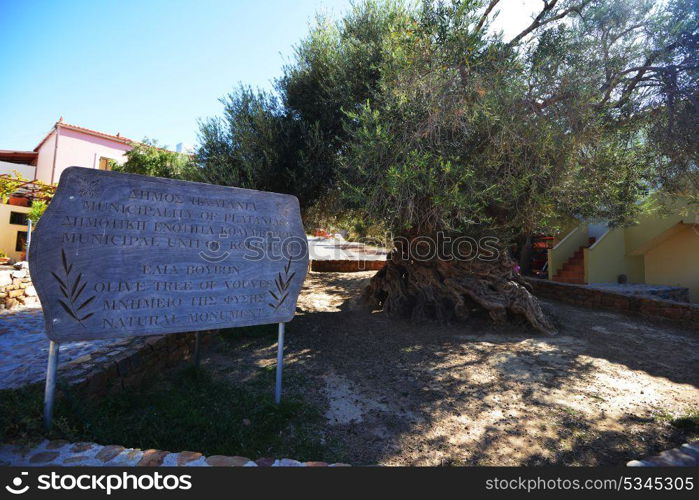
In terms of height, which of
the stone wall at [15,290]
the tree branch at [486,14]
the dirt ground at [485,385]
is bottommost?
the dirt ground at [485,385]

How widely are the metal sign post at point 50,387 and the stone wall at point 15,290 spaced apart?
5970mm

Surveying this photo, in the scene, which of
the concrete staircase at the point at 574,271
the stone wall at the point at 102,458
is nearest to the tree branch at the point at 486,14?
the stone wall at the point at 102,458

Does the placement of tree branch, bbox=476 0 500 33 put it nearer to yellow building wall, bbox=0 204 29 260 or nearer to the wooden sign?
the wooden sign

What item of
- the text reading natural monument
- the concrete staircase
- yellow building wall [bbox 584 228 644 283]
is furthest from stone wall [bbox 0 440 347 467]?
the concrete staircase

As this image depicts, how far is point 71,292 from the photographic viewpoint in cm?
302

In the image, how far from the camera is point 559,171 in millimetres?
6172

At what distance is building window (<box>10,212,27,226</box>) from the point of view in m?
13.9

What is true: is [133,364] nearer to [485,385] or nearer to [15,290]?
[485,385]

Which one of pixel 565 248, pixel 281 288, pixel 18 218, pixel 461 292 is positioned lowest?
pixel 461 292

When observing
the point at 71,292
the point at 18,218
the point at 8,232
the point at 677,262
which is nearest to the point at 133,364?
the point at 71,292

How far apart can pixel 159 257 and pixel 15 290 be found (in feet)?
22.0

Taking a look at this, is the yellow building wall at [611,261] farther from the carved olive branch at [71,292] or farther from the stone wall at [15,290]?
the stone wall at [15,290]

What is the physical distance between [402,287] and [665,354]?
5.02m

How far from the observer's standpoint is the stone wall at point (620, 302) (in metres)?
8.09
